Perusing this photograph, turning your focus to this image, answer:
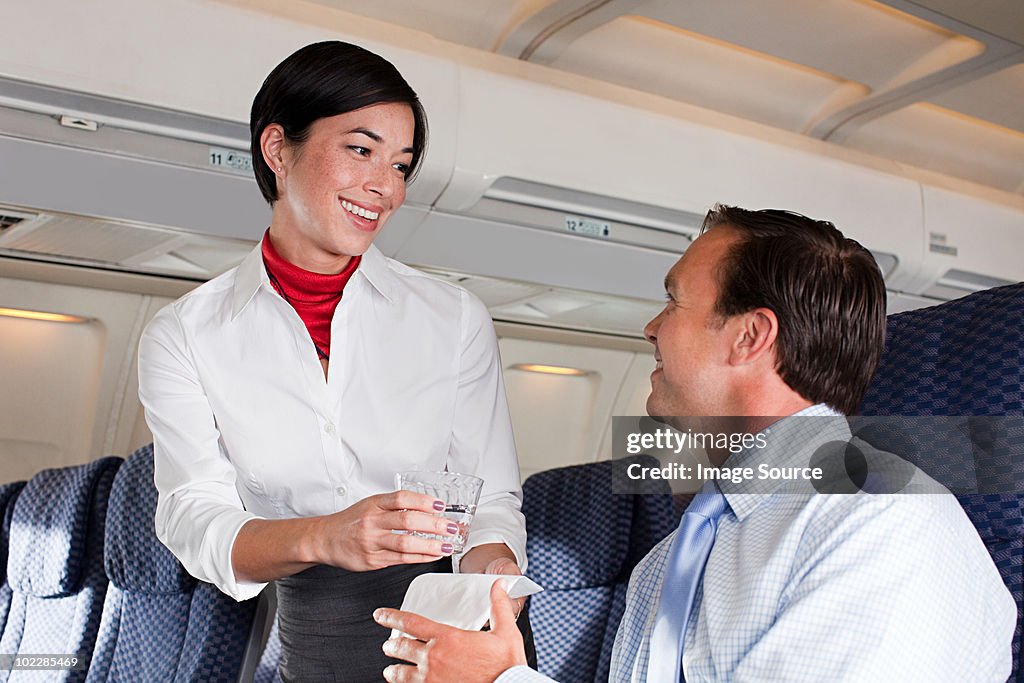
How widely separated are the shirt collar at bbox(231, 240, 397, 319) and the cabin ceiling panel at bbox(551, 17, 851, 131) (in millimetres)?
2170

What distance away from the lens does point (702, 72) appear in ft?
14.4

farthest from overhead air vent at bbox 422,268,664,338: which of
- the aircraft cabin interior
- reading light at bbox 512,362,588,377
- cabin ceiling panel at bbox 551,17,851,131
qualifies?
cabin ceiling panel at bbox 551,17,851,131

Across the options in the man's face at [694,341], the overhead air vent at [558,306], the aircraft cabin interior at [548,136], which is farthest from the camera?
the overhead air vent at [558,306]

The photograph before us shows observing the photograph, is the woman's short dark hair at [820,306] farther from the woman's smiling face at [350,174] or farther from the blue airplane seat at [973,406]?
the woman's smiling face at [350,174]

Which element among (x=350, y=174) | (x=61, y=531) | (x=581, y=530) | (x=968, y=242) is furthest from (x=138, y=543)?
(x=968, y=242)

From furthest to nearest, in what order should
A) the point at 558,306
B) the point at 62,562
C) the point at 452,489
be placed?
the point at 558,306 → the point at 62,562 → the point at 452,489

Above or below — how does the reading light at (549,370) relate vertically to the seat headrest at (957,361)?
above

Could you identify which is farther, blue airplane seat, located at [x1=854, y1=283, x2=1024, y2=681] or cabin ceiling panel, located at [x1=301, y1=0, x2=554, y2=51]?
cabin ceiling panel, located at [x1=301, y1=0, x2=554, y2=51]

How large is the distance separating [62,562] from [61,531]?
0.11 meters

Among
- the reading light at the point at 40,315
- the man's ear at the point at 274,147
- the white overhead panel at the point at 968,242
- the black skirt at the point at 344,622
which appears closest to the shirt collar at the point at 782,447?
the black skirt at the point at 344,622

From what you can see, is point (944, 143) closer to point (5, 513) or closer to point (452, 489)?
point (452, 489)

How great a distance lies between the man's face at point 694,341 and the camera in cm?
174

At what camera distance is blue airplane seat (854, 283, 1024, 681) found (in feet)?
5.43
